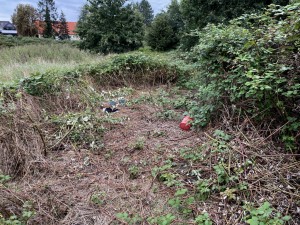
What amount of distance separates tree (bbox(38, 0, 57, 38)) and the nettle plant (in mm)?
21873

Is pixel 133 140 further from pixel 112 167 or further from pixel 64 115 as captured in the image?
pixel 64 115

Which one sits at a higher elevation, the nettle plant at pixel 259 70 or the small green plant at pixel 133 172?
the nettle plant at pixel 259 70

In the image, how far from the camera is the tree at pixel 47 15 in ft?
67.7

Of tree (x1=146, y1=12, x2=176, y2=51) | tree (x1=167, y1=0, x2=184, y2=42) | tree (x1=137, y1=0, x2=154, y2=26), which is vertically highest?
tree (x1=137, y1=0, x2=154, y2=26)

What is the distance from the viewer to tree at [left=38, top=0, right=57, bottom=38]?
20630 millimetres

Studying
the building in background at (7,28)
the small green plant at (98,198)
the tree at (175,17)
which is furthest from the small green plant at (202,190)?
the building in background at (7,28)

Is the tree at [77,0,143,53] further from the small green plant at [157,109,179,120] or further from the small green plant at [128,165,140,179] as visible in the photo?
the small green plant at [128,165,140,179]

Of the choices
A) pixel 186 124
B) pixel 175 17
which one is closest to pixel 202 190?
pixel 186 124

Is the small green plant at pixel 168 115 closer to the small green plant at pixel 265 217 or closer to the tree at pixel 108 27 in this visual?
the small green plant at pixel 265 217

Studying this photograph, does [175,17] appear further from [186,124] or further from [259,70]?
[259,70]

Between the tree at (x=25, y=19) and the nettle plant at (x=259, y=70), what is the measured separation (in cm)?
2169

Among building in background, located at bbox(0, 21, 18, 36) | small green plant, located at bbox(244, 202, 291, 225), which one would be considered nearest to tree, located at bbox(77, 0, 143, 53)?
small green plant, located at bbox(244, 202, 291, 225)

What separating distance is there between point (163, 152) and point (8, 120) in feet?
6.14

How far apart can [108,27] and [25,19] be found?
13.4 meters
